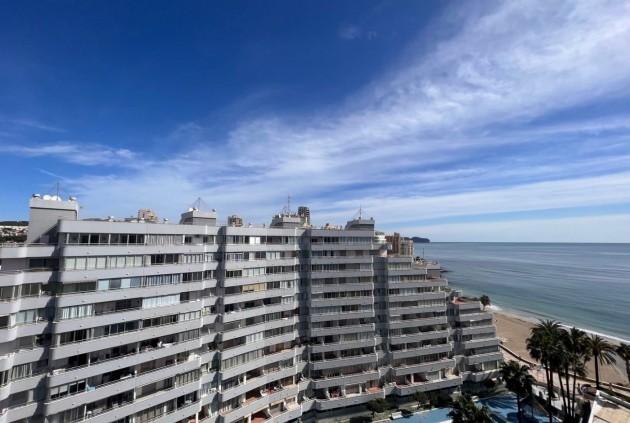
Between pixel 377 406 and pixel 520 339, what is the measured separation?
83546 mm

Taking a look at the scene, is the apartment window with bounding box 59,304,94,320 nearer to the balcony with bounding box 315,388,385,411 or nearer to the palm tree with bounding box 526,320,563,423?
the balcony with bounding box 315,388,385,411

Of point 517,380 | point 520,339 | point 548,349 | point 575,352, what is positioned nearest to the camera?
point 548,349

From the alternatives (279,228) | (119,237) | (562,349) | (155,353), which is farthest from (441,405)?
(119,237)

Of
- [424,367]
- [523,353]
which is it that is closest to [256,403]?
[424,367]

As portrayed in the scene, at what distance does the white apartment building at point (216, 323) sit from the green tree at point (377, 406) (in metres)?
2.88

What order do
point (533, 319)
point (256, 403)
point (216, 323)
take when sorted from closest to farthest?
point (216, 323) → point (256, 403) → point (533, 319)

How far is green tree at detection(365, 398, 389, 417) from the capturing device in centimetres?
6406

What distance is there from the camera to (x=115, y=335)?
44.8m

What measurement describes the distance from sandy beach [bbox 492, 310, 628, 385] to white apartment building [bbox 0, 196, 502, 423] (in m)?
37.2

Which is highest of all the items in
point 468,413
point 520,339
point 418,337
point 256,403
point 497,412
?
point 418,337

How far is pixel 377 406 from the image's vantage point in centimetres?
6406

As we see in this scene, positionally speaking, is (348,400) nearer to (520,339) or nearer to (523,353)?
(523,353)

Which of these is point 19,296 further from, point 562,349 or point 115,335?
point 562,349

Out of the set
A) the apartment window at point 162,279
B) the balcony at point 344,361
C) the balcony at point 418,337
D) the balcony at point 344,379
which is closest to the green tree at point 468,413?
the balcony at point 344,379
